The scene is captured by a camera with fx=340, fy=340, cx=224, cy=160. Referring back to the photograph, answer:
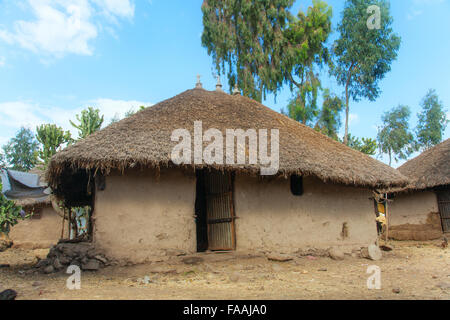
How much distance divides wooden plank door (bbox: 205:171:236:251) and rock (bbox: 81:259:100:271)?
92.8 inches

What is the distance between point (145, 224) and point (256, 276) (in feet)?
6.94

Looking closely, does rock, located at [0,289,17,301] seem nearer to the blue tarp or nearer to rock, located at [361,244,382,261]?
the blue tarp

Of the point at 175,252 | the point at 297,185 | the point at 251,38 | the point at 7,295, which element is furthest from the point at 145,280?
the point at 251,38

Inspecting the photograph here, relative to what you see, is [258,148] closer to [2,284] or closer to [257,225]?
[257,225]

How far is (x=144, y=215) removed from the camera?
603cm

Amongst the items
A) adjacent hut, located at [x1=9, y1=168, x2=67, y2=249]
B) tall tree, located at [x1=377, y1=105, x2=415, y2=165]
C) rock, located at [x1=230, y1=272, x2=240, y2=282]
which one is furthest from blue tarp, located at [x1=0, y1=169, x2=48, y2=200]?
tall tree, located at [x1=377, y1=105, x2=415, y2=165]

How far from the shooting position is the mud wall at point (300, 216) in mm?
6562

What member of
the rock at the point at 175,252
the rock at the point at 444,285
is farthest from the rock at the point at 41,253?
the rock at the point at 444,285

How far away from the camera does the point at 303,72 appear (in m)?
16.5

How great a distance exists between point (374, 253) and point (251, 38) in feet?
38.9

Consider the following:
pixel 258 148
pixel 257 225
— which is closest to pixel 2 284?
pixel 257 225

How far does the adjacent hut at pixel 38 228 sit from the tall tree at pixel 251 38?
31.6ft
